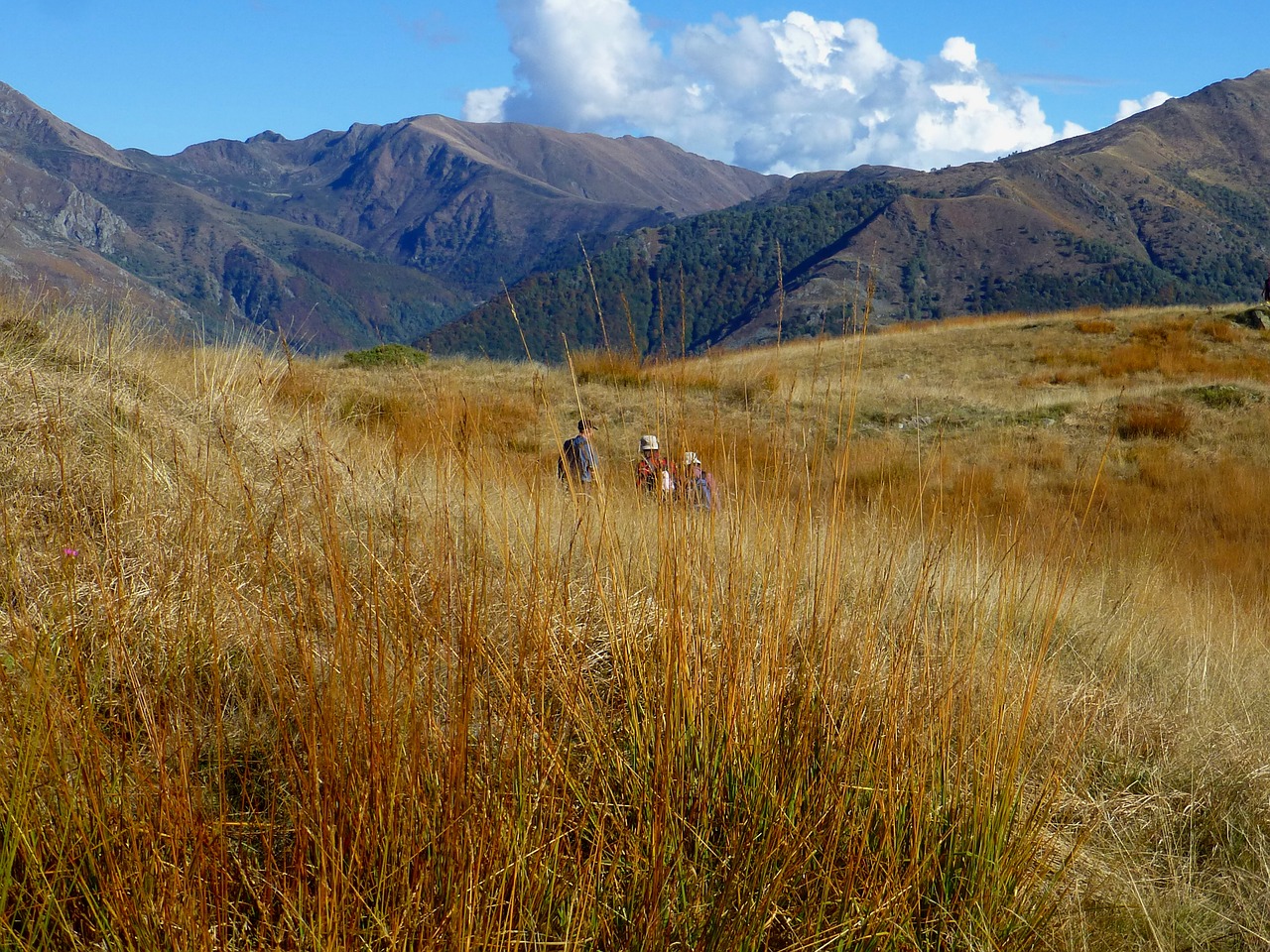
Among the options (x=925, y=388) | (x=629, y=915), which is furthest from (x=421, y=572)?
(x=925, y=388)

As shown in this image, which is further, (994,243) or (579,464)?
(994,243)

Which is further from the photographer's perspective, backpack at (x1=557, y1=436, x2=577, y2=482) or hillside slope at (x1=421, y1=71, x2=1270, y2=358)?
hillside slope at (x1=421, y1=71, x2=1270, y2=358)

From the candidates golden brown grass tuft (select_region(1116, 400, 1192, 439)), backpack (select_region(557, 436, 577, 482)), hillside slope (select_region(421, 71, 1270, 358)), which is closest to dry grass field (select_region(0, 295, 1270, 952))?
backpack (select_region(557, 436, 577, 482))

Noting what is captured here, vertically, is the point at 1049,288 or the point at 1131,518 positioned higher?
the point at 1049,288

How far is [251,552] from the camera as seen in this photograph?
8.13 ft

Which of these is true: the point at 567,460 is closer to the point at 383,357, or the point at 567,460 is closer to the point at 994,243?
the point at 383,357

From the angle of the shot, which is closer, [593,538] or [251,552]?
[251,552]

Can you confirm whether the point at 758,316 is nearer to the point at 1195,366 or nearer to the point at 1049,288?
the point at 1049,288

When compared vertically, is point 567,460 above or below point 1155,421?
above

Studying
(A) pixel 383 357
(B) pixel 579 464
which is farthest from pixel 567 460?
(A) pixel 383 357

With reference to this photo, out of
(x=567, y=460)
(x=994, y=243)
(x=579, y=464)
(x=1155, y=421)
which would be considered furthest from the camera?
(x=994, y=243)

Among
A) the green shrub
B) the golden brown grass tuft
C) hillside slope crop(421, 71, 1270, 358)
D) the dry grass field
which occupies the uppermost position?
hillside slope crop(421, 71, 1270, 358)

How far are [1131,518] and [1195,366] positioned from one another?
872 centimetres

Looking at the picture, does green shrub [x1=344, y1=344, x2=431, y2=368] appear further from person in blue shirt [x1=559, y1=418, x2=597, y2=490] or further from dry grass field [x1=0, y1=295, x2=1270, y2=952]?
dry grass field [x1=0, y1=295, x2=1270, y2=952]
